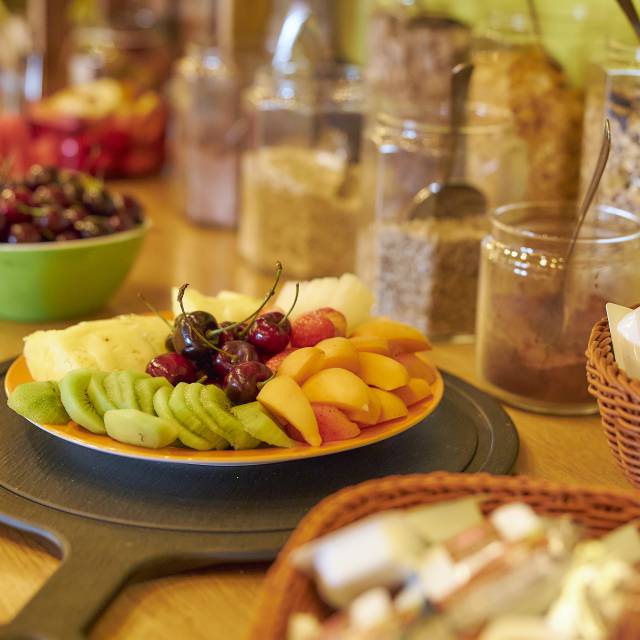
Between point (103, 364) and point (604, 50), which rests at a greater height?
point (604, 50)

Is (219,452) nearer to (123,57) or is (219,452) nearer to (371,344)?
(371,344)

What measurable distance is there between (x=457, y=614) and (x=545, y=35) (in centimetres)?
102

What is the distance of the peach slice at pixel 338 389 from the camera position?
30.7 inches

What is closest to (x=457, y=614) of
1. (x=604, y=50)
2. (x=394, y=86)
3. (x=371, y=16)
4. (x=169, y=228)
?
(x=604, y=50)

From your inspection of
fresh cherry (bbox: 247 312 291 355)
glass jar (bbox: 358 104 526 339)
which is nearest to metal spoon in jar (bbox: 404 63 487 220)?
glass jar (bbox: 358 104 526 339)

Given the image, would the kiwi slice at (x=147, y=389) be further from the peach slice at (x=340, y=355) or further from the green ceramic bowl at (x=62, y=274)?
the green ceramic bowl at (x=62, y=274)

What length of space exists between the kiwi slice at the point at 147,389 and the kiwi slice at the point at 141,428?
0.07ft

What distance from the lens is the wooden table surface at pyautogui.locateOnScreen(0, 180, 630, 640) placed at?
2.13ft

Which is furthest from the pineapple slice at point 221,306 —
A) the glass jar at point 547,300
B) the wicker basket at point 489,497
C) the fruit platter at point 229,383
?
the wicker basket at point 489,497

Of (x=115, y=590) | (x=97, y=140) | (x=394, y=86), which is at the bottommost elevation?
(x=115, y=590)

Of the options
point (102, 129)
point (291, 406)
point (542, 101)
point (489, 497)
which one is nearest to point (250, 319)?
point (291, 406)

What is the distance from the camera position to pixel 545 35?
1331 millimetres

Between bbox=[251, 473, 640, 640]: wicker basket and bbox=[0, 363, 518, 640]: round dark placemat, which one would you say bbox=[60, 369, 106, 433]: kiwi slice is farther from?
bbox=[251, 473, 640, 640]: wicker basket

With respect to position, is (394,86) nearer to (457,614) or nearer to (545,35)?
(545,35)
